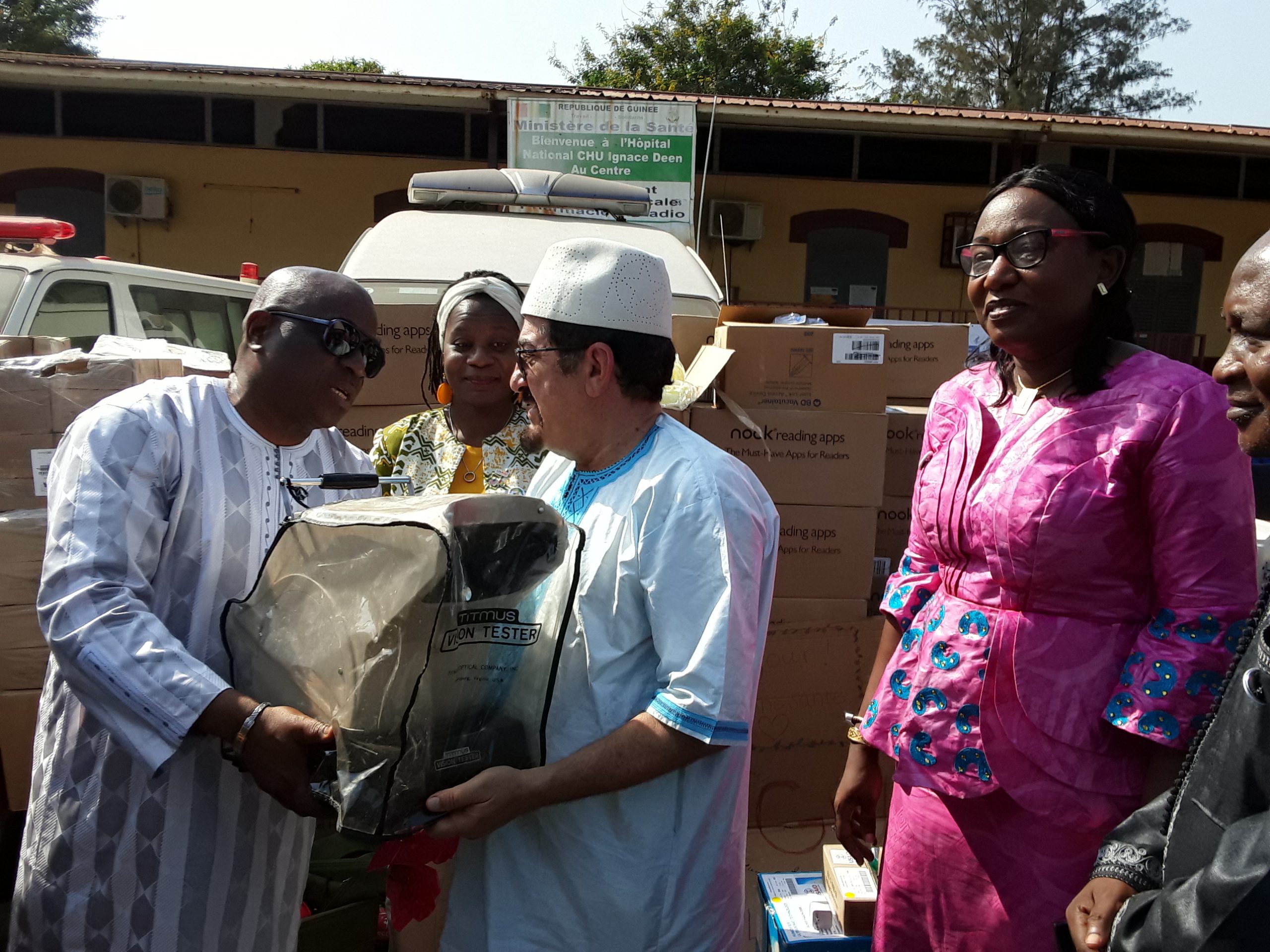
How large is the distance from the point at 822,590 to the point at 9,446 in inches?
93.5

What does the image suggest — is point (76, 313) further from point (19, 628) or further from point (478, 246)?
point (19, 628)

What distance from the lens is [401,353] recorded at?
323cm

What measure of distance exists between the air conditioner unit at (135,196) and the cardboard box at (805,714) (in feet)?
32.2

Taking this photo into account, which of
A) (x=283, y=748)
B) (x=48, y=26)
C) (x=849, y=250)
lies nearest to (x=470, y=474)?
(x=283, y=748)

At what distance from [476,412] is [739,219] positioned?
899 centimetres

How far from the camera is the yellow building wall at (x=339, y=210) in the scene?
35.0ft

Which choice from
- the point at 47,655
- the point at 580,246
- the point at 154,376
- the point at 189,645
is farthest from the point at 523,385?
the point at 47,655

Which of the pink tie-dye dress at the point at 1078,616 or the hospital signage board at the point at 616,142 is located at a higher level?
the hospital signage board at the point at 616,142

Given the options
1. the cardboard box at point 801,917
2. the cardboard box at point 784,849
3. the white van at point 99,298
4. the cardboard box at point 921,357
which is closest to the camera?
the cardboard box at point 801,917

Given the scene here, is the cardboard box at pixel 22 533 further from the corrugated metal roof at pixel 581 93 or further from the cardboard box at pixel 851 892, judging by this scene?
the corrugated metal roof at pixel 581 93

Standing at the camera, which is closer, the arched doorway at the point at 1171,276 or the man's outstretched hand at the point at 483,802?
the man's outstretched hand at the point at 483,802

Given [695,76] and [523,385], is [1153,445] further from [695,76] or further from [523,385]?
[695,76]

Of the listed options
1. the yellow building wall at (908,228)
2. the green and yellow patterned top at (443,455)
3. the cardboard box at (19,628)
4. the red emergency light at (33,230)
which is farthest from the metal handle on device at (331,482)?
the yellow building wall at (908,228)

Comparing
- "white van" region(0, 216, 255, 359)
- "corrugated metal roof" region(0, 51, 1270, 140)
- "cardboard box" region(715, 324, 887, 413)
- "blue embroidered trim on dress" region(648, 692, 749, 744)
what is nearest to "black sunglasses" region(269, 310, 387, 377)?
"blue embroidered trim on dress" region(648, 692, 749, 744)
